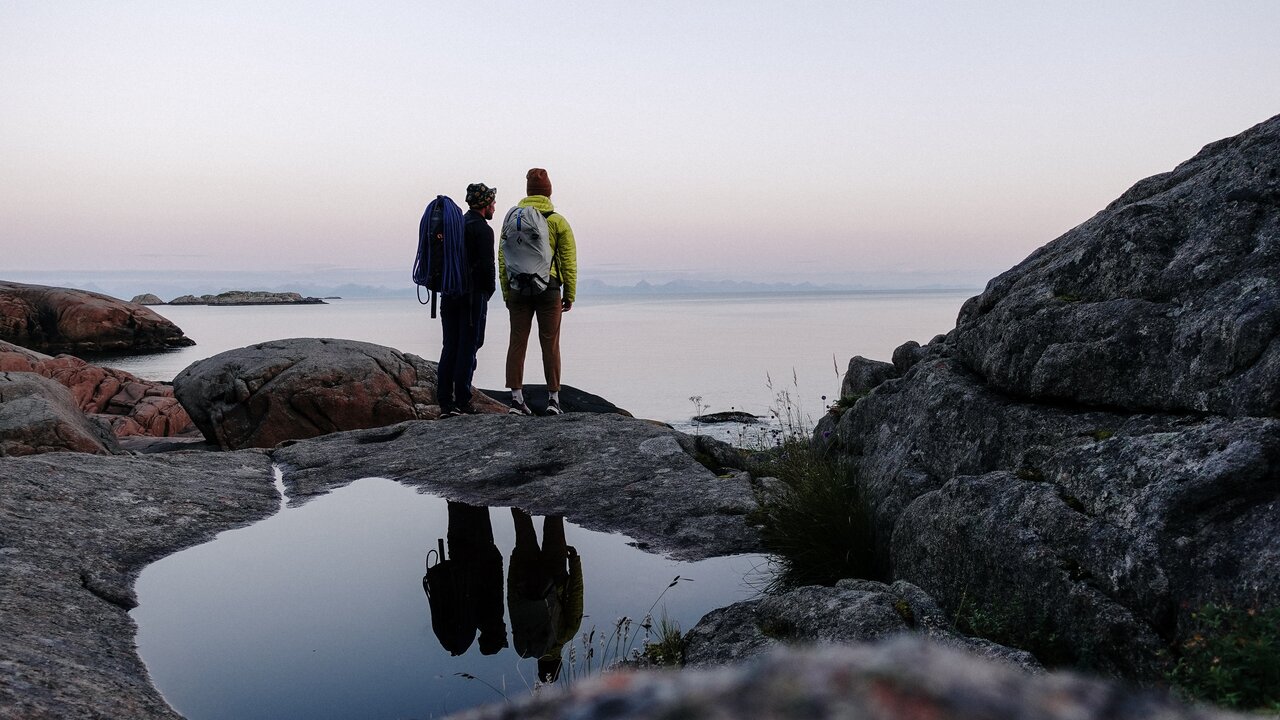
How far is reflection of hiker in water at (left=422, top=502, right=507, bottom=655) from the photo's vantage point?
17.3ft

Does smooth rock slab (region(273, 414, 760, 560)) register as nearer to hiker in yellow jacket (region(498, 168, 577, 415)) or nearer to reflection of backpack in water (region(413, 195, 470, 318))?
hiker in yellow jacket (region(498, 168, 577, 415))

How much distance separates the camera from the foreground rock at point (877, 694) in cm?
85

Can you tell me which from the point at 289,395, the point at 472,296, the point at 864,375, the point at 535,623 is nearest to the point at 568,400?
the point at 289,395

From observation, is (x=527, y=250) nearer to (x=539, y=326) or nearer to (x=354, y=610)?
(x=539, y=326)

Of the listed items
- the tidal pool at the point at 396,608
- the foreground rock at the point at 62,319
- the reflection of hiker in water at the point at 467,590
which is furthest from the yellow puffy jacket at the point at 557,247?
the foreground rock at the point at 62,319

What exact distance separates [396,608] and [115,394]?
1900 cm

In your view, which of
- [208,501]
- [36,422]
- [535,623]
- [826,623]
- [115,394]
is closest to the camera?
[826,623]

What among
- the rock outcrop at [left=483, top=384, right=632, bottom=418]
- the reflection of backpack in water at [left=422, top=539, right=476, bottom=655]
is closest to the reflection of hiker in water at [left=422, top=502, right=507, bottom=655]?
the reflection of backpack in water at [left=422, top=539, right=476, bottom=655]

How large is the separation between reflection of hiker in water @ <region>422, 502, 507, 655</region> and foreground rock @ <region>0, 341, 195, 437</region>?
14766 mm

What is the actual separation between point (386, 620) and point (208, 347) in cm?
5739

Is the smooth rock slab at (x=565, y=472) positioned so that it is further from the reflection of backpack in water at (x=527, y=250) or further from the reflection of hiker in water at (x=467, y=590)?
the reflection of backpack in water at (x=527, y=250)

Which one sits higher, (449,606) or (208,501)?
(208,501)

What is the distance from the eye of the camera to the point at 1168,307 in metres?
5.09

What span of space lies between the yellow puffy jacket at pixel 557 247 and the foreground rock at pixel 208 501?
228 cm
